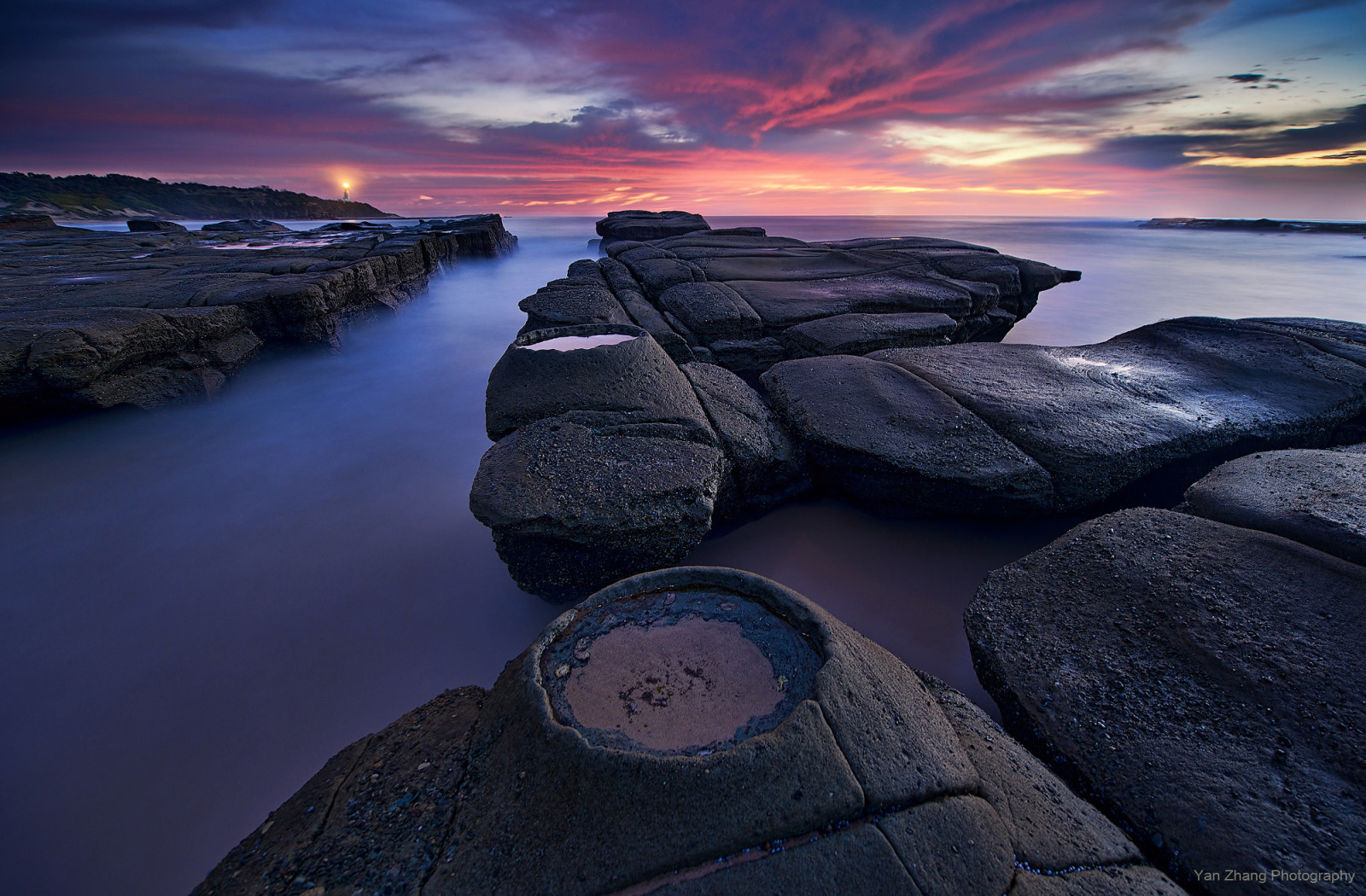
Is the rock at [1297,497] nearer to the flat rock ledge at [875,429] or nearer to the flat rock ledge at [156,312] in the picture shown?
the flat rock ledge at [875,429]

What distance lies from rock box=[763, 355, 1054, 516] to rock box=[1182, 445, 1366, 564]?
67cm

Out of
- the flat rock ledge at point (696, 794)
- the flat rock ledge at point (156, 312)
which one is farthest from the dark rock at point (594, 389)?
the flat rock ledge at point (156, 312)

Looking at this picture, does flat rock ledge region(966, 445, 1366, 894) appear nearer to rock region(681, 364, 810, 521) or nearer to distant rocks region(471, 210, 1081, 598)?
distant rocks region(471, 210, 1081, 598)

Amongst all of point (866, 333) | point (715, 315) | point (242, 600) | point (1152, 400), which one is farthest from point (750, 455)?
point (242, 600)

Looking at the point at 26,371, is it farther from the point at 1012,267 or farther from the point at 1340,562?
the point at 1012,267

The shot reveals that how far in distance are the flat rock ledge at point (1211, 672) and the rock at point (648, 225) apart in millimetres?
10545

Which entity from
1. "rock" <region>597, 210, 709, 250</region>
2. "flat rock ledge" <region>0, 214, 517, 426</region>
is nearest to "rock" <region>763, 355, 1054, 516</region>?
"flat rock ledge" <region>0, 214, 517, 426</region>

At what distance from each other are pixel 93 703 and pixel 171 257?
30.7 feet

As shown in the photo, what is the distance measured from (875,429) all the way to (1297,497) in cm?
173

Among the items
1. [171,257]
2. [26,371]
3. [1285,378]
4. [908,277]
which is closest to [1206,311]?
[908,277]

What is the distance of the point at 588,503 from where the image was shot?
93.5 inches

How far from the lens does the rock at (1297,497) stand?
6.41ft

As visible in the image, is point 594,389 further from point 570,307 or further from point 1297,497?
point 1297,497

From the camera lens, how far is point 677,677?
4.98ft
